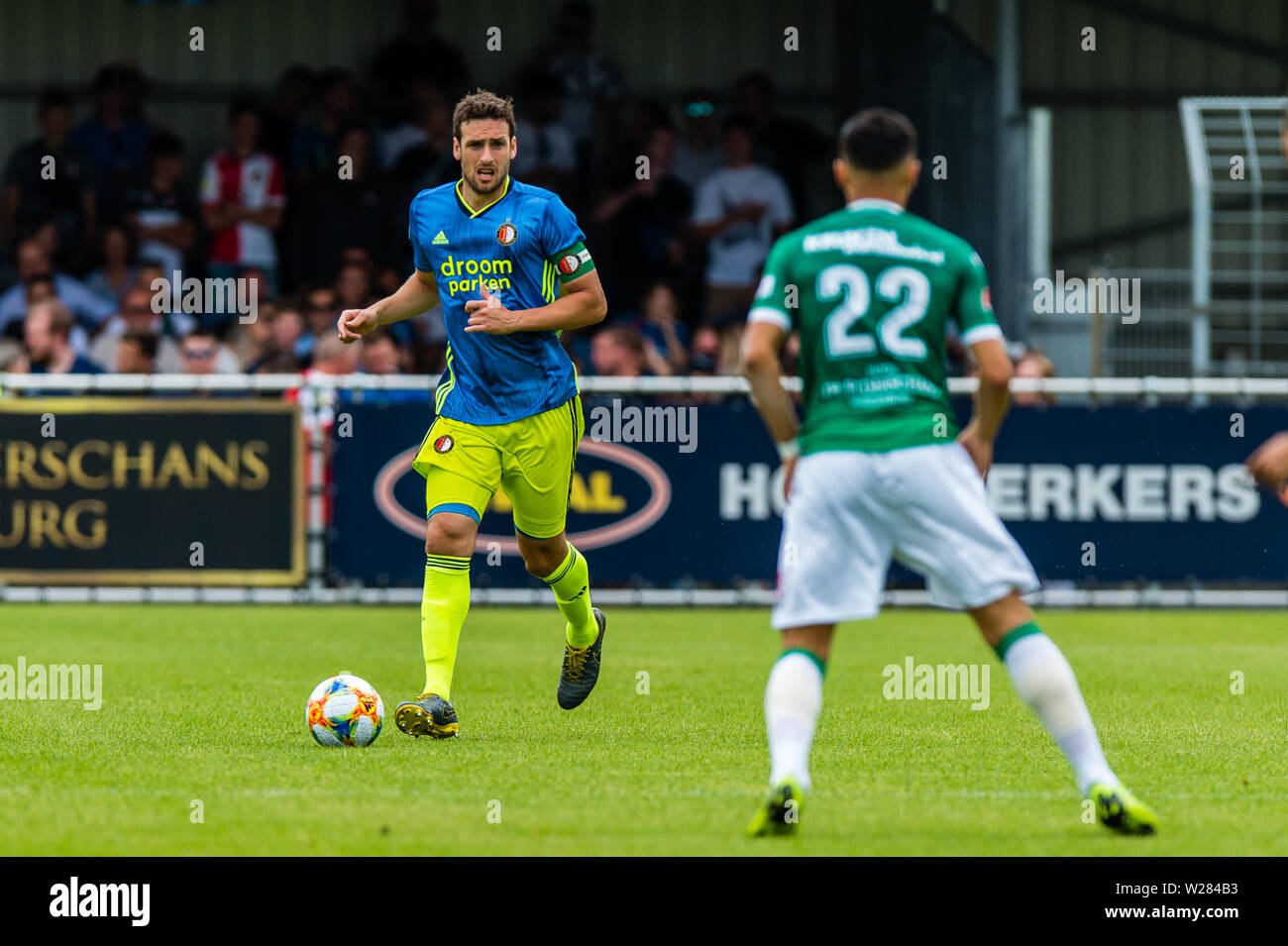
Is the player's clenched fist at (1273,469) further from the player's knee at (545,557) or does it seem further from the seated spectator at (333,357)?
the seated spectator at (333,357)

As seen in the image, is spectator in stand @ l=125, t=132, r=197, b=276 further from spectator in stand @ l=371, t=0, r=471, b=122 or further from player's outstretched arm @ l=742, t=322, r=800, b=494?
player's outstretched arm @ l=742, t=322, r=800, b=494

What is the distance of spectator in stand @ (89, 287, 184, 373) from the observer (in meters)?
17.0

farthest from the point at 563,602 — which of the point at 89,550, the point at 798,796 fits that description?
the point at 89,550

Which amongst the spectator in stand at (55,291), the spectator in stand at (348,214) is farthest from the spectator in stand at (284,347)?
the spectator in stand at (55,291)

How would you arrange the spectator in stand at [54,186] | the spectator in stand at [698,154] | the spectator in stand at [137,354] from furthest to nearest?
the spectator in stand at [698,154] < the spectator in stand at [54,186] < the spectator in stand at [137,354]

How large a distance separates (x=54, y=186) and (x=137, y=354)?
12.5ft

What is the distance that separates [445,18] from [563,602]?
589 inches

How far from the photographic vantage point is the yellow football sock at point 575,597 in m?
8.49

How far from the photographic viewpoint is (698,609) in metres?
14.9

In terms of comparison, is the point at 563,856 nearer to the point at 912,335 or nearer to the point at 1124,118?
the point at 912,335

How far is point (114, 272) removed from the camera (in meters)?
18.3

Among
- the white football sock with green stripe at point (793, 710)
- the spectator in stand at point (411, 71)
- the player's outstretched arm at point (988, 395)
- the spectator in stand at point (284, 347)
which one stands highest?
the spectator in stand at point (411, 71)

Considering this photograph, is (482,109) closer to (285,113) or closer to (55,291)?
(55,291)

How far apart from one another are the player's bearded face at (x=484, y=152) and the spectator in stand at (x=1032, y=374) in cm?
772
